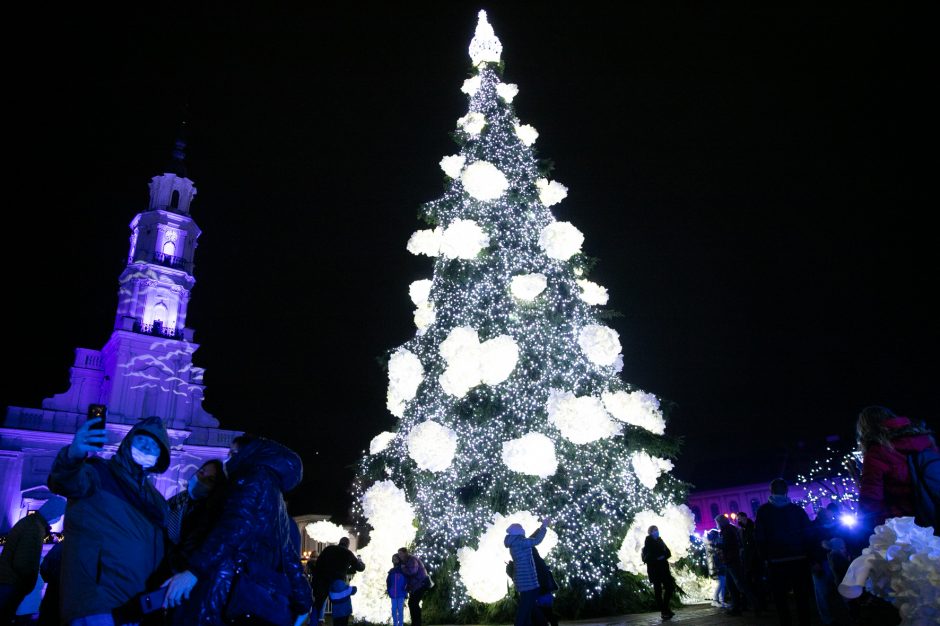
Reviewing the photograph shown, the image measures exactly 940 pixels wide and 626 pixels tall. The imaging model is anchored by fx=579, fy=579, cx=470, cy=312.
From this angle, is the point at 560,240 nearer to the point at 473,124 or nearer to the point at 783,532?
the point at 473,124

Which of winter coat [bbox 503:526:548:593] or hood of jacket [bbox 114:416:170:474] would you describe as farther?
winter coat [bbox 503:526:548:593]

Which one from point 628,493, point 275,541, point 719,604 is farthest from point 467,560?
point 275,541

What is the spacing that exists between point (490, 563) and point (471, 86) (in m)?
11.0

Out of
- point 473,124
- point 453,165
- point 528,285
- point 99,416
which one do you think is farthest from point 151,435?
point 473,124

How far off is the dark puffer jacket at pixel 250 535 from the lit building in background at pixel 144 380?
110ft

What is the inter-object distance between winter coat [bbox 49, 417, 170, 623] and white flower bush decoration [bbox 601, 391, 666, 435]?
29.1ft

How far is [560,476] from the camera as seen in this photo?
401 inches

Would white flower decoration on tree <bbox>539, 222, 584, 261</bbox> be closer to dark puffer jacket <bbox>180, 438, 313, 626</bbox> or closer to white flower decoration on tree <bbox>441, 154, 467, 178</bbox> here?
white flower decoration on tree <bbox>441, 154, 467, 178</bbox>

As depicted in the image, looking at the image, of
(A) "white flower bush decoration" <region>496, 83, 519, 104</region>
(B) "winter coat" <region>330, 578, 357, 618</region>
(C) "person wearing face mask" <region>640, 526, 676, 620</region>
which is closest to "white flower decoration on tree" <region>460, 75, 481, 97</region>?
(A) "white flower bush decoration" <region>496, 83, 519, 104</region>

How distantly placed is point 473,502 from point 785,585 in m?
5.48

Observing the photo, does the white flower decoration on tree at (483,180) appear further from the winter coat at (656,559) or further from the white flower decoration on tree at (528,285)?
the winter coat at (656,559)

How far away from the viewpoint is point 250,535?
107 inches

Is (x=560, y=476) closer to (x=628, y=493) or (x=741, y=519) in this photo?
(x=628, y=493)

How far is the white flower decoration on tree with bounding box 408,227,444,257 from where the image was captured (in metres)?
12.7
